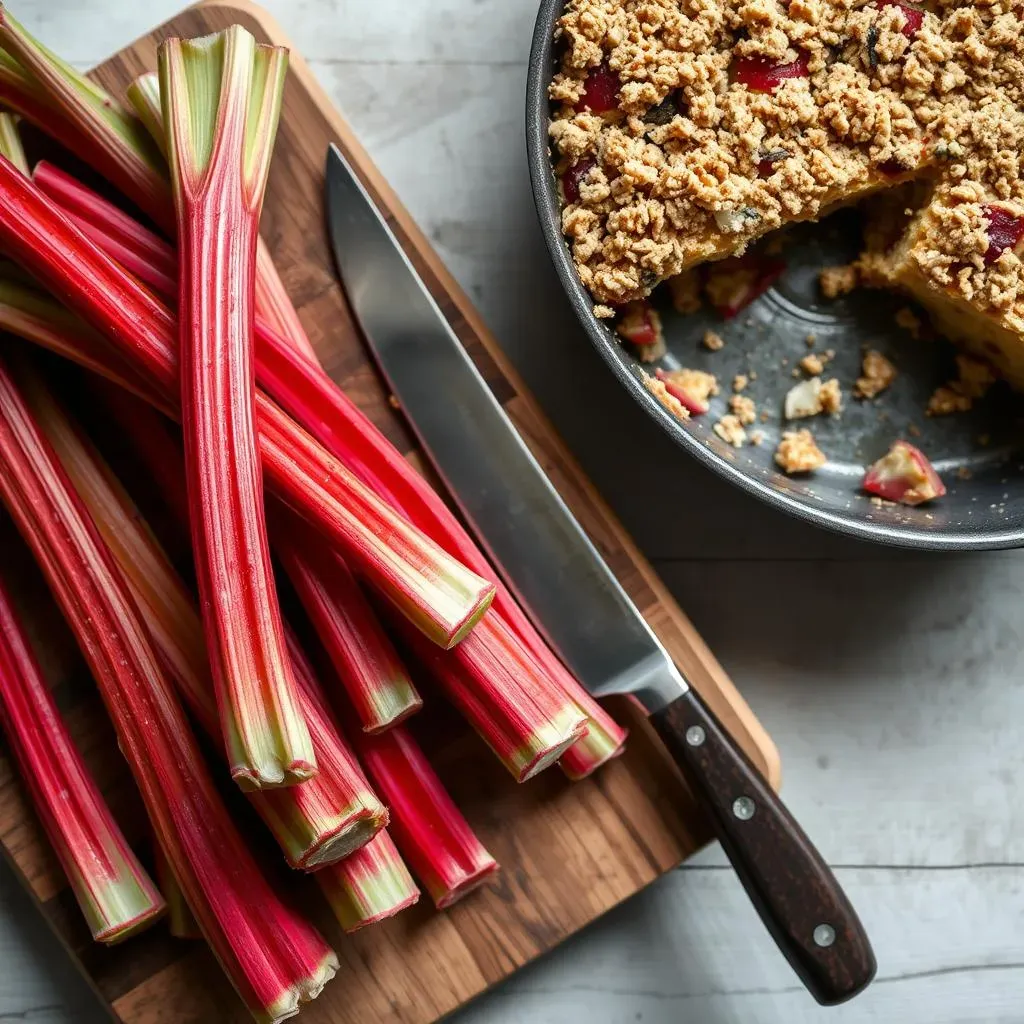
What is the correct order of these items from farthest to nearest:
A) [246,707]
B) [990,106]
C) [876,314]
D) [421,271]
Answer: [876,314] → [421,271] → [990,106] → [246,707]

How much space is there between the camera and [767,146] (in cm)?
143

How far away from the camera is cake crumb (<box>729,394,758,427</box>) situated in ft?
5.43

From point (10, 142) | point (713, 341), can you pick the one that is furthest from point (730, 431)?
point (10, 142)

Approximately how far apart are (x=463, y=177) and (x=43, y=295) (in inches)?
27.8

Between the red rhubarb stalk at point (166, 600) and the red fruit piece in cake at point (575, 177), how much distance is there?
0.70 meters

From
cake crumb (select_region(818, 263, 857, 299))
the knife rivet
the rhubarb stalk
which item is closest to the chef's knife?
the knife rivet

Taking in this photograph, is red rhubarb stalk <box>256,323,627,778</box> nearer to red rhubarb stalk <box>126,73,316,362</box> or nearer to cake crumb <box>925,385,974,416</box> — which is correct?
red rhubarb stalk <box>126,73,316,362</box>

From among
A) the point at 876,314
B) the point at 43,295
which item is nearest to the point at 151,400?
the point at 43,295

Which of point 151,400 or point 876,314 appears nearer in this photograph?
point 151,400

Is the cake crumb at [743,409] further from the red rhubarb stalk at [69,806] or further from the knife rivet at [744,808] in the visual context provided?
the red rhubarb stalk at [69,806]

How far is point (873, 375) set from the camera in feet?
5.43

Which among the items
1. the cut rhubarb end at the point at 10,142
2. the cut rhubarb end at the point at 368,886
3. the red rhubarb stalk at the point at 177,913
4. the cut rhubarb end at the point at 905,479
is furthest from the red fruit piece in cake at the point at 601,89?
the red rhubarb stalk at the point at 177,913

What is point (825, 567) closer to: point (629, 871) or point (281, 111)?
point (629, 871)

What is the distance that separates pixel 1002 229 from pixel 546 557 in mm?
818
